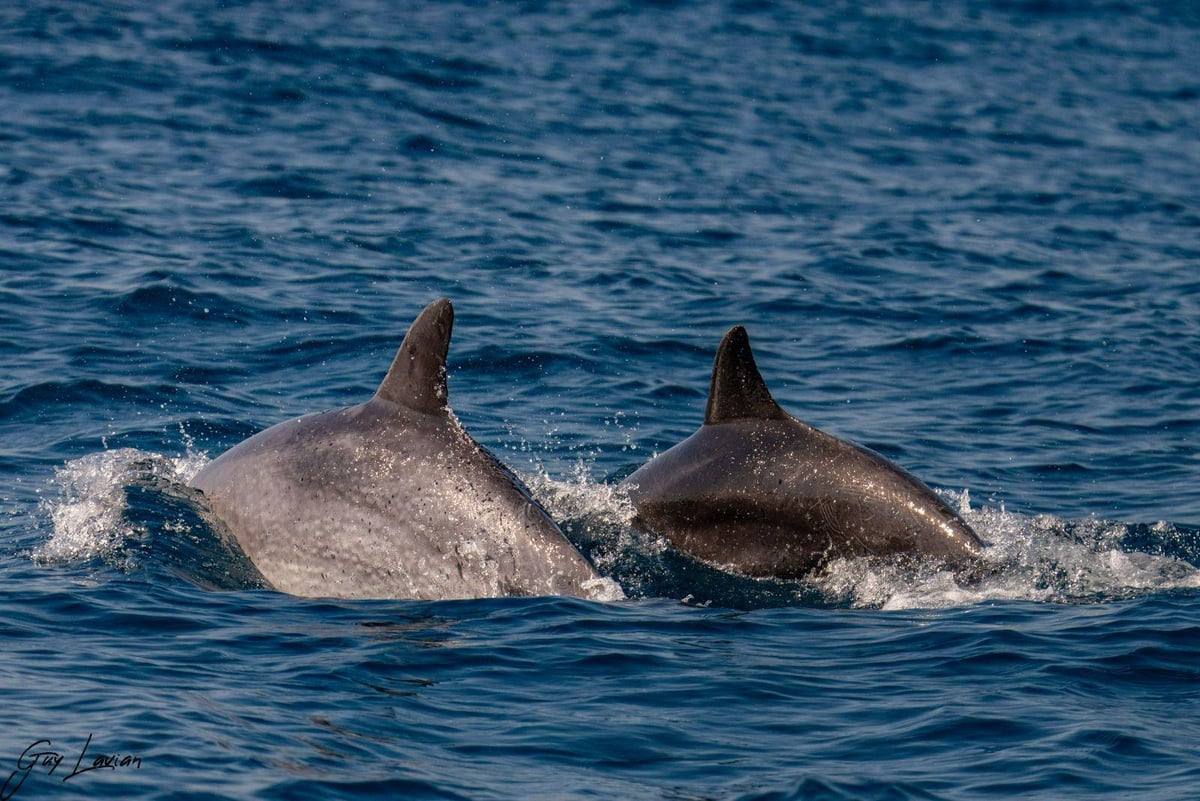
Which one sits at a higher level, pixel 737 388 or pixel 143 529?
pixel 737 388

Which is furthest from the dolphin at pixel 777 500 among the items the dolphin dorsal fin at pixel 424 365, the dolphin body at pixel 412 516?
the dolphin dorsal fin at pixel 424 365

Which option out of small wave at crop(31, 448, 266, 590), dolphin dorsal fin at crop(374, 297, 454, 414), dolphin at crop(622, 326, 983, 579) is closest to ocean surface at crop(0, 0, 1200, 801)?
small wave at crop(31, 448, 266, 590)

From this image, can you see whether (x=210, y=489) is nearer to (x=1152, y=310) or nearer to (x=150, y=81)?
(x=1152, y=310)

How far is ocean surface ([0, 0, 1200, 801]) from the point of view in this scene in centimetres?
1097

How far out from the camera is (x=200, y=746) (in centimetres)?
1022

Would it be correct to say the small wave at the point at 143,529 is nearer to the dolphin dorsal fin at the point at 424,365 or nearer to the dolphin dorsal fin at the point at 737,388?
the dolphin dorsal fin at the point at 424,365

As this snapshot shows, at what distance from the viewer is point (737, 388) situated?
15.8 m

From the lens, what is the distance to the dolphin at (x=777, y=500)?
15.5 m

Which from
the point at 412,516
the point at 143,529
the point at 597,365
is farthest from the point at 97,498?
the point at 597,365

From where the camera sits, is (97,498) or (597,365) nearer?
(97,498)

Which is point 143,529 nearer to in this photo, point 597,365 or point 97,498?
point 97,498

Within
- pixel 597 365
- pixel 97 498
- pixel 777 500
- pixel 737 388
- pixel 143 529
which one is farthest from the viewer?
pixel 597 365

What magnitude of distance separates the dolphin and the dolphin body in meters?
1.91

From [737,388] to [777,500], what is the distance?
1.11 m
